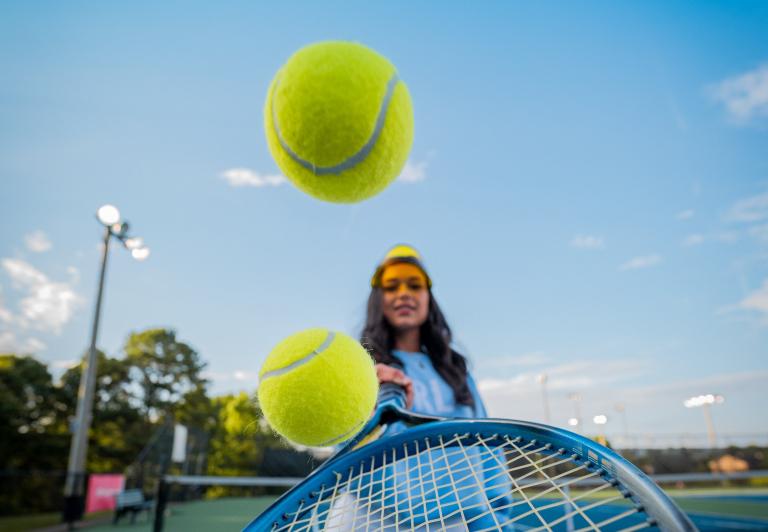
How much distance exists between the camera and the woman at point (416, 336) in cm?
182

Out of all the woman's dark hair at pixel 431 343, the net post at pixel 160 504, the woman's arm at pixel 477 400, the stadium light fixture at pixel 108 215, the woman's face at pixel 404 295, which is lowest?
the net post at pixel 160 504

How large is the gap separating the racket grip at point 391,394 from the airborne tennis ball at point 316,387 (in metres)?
0.19

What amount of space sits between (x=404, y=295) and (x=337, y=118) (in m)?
1.06

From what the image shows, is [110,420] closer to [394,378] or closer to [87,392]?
[87,392]

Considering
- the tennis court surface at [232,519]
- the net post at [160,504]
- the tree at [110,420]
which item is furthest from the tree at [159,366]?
the net post at [160,504]

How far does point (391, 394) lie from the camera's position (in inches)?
58.4

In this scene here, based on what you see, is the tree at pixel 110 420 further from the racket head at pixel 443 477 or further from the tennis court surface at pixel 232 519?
the racket head at pixel 443 477

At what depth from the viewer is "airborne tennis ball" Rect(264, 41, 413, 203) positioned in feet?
3.55

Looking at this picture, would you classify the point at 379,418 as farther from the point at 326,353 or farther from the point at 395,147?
the point at 395,147

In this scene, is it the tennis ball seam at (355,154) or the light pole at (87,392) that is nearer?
the tennis ball seam at (355,154)

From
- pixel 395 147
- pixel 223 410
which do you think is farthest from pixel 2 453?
pixel 395 147

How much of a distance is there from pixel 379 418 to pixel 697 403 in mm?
29439

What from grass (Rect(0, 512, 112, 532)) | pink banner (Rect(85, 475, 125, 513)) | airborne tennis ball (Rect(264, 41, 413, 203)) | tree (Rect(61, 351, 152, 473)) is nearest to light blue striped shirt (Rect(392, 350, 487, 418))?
airborne tennis ball (Rect(264, 41, 413, 203))

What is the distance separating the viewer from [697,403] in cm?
2534
